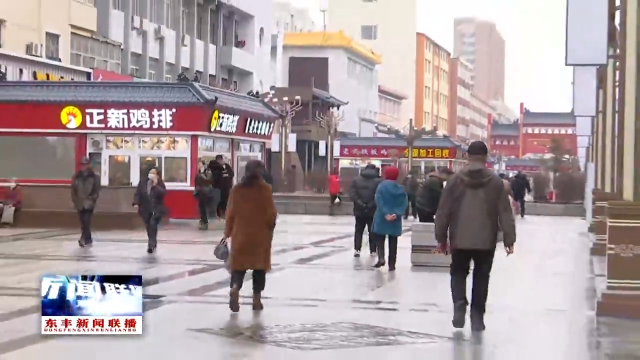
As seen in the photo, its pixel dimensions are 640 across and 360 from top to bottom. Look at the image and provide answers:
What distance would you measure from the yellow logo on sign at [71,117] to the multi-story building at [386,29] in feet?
272

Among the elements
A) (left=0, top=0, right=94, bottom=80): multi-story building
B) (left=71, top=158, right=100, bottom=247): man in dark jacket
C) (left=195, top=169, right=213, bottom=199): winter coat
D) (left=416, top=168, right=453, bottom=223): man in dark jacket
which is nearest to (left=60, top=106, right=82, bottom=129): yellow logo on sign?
(left=0, top=0, right=94, bottom=80): multi-story building

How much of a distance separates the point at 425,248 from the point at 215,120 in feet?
46.3

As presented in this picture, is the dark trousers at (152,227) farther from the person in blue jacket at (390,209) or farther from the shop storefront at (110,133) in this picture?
the shop storefront at (110,133)

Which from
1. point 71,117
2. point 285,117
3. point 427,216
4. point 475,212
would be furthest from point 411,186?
point 475,212

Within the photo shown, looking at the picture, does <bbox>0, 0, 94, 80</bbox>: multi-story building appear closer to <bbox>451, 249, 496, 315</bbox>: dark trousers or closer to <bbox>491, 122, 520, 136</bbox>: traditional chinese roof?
<bbox>451, 249, 496, 315</bbox>: dark trousers

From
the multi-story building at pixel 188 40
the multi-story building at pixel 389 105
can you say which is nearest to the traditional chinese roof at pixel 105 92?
the multi-story building at pixel 188 40

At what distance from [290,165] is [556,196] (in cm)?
1461

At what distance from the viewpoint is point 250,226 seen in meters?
11.8

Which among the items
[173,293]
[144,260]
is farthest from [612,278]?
[144,260]

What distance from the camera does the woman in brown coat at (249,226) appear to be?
11781 mm

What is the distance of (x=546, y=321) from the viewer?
12.0 metres

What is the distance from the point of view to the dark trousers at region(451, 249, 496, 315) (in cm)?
1059

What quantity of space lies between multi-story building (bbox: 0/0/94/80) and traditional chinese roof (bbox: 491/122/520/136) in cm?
10281

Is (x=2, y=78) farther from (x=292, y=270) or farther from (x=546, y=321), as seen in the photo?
(x=546, y=321)
